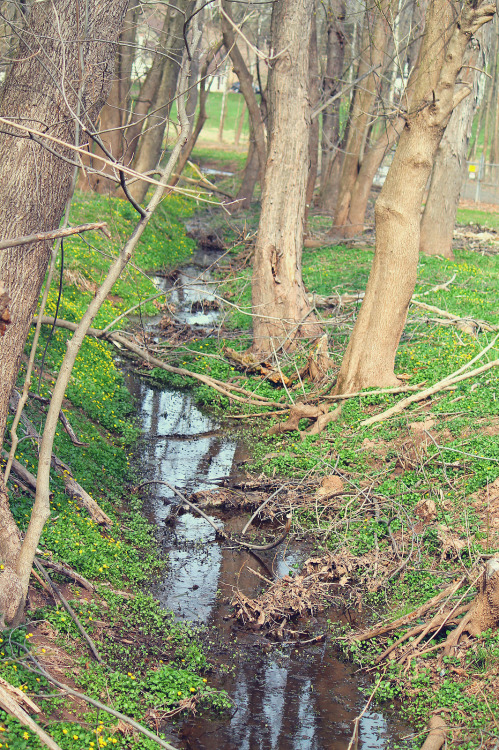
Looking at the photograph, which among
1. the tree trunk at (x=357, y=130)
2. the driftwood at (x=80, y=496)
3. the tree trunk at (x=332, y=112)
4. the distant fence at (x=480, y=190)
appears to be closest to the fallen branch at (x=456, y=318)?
the driftwood at (x=80, y=496)

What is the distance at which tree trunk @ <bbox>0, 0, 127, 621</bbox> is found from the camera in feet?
15.7

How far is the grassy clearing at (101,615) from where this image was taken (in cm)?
445

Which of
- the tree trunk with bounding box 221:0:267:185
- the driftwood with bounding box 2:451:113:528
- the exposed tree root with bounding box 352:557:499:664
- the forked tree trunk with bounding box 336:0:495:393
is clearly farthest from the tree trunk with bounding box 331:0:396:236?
the exposed tree root with bounding box 352:557:499:664

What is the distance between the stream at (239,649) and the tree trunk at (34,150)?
176 cm

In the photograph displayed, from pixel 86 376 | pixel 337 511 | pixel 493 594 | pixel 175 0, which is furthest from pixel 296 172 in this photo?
pixel 175 0

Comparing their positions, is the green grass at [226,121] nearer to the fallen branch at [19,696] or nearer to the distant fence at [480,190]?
the distant fence at [480,190]

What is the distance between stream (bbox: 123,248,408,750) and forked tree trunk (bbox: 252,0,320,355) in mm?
2863

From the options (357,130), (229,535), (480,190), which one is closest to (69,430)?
(229,535)

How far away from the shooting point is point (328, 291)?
1480 centimetres

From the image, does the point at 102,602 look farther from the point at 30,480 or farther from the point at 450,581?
the point at 450,581

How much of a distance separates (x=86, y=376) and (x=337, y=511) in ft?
14.2

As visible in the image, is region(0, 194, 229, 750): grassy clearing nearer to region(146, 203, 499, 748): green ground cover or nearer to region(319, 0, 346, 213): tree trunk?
region(146, 203, 499, 748): green ground cover

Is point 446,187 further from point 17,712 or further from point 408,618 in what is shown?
point 17,712

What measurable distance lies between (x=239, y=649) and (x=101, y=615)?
1113 mm
